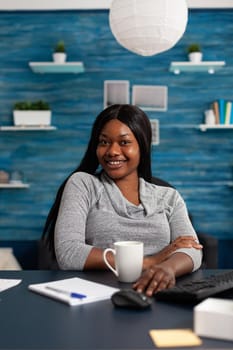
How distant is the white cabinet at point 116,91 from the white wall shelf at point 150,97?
7 cm

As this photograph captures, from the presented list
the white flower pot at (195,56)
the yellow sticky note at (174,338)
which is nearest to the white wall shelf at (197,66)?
the white flower pot at (195,56)

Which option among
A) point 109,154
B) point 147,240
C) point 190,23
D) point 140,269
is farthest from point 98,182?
point 190,23

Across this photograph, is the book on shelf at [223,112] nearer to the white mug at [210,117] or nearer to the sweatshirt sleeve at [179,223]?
the white mug at [210,117]

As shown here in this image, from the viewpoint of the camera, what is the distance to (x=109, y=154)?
73.2 inches

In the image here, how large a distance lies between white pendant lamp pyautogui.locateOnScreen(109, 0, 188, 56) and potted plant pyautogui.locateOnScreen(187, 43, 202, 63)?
1.59 meters

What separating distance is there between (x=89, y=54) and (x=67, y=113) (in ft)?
1.74

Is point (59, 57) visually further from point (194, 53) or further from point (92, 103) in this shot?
point (194, 53)

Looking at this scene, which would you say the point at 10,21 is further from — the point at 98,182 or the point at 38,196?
the point at 98,182

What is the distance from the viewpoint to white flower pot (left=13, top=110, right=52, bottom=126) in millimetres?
4121

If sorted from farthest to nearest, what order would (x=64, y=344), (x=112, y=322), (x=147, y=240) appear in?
(x=147, y=240) → (x=112, y=322) → (x=64, y=344)

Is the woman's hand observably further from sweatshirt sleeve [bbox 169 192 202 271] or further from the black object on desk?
sweatshirt sleeve [bbox 169 192 202 271]

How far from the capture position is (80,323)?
968mm

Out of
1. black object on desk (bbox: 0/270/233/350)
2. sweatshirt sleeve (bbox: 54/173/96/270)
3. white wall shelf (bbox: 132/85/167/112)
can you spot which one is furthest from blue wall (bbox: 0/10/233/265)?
black object on desk (bbox: 0/270/233/350)

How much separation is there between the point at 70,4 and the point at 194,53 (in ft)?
3.67
